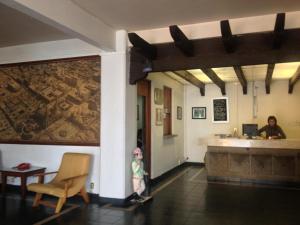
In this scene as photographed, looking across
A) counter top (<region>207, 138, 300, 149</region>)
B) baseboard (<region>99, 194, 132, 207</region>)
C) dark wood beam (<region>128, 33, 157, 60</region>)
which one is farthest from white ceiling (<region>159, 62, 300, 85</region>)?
baseboard (<region>99, 194, 132, 207</region>)

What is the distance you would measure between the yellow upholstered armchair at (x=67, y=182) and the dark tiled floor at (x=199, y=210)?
23 centimetres

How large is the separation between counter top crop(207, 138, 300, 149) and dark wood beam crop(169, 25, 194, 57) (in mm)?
2712

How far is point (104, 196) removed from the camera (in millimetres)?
4723

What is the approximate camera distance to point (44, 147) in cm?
533

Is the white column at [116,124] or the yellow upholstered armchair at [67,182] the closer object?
the yellow upholstered armchair at [67,182]

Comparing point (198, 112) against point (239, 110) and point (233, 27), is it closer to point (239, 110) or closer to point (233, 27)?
point (239, 110)

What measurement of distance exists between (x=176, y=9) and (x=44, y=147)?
3445 millimetres

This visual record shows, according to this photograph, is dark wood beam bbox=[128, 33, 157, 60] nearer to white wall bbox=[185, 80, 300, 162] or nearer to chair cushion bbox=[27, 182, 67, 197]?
chair cushion bbox=[27, 182, 67, 197]

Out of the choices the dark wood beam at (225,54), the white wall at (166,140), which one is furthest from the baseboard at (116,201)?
the dark wood beam at (225,54)

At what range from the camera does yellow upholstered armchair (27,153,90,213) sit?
14.0 feet

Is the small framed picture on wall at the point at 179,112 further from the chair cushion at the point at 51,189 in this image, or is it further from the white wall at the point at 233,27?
the chair cushion at the point at 51,189

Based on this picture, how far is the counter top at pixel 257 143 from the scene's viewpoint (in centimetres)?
604

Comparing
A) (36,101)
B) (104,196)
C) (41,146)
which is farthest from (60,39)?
(104,196)

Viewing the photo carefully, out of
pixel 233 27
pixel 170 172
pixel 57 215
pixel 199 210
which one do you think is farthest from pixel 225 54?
pixel 170 172
